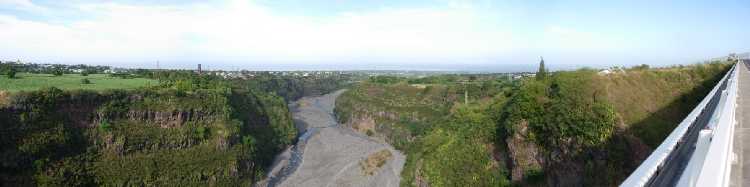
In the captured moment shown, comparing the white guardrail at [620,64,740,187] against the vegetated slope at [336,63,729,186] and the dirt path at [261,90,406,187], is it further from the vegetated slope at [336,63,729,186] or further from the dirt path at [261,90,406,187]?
the dirt path at [261,90,406,187]

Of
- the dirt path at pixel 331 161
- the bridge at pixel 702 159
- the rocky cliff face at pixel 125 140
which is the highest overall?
the bridge at pixel 702 159

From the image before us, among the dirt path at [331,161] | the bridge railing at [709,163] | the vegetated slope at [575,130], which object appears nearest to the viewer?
the bridge railing at [709,163]

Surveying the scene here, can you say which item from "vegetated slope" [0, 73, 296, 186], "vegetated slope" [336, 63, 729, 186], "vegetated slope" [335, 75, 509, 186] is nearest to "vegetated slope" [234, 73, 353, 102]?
"vegetated slope" [335, 75, 509, 186]

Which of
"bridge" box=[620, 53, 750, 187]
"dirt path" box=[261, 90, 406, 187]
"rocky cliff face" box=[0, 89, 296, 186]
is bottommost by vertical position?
"dirt path" box=[261, 90, 406, 187]

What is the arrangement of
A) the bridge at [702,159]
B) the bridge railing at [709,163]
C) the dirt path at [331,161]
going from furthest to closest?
the dirt path at [331,161] < the bridge at [702,159] < the bridge railing at [709,163]

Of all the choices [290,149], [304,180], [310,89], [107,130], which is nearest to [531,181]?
[304,180]

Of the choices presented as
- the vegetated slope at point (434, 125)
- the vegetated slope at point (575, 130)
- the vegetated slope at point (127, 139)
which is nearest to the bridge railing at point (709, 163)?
the vegetated slope at point (575, 130)

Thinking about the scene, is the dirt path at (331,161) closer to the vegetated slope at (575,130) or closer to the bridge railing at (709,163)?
the vegetated slope at (575,130)
